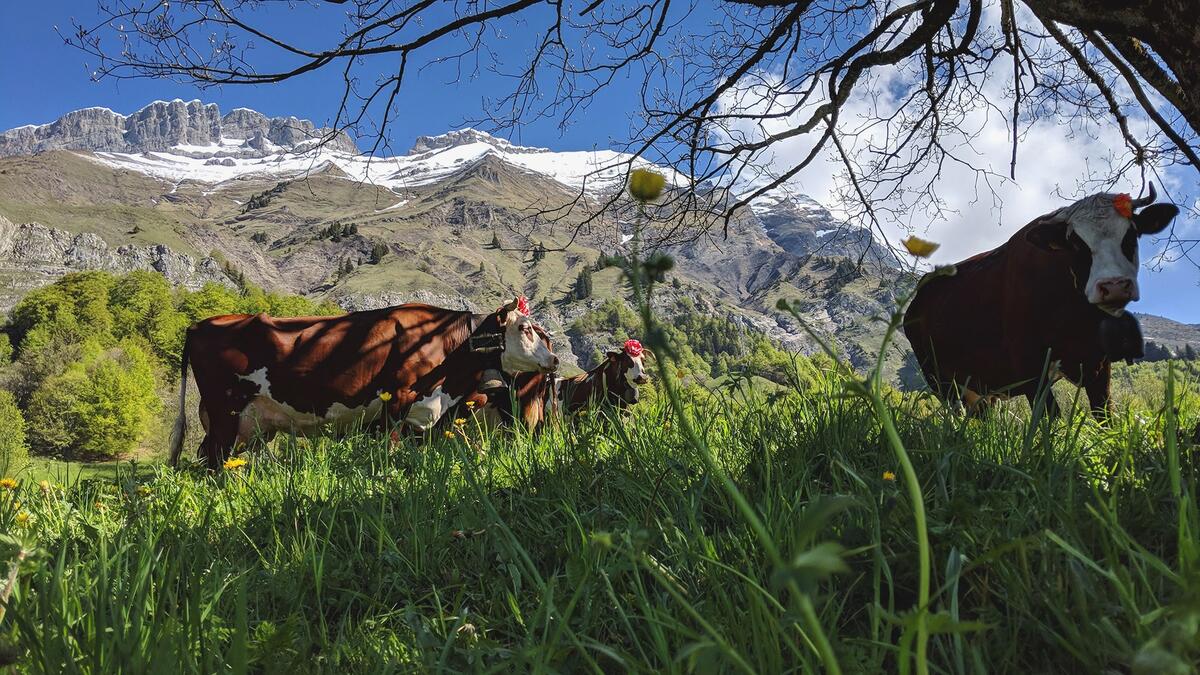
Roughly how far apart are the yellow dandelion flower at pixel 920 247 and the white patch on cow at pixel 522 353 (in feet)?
21.3

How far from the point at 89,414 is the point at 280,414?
45.3 metres

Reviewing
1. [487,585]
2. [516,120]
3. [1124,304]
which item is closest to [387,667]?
[487,585]

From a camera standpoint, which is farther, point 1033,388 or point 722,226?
point 722,226

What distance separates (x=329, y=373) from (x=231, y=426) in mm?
1153

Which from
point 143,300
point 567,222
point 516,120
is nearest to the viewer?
point 516,120

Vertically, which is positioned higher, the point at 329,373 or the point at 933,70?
the point at 933,70

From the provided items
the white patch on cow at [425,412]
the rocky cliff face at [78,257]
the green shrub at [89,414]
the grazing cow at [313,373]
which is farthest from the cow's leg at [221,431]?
the rocky cliff face at [78,257]

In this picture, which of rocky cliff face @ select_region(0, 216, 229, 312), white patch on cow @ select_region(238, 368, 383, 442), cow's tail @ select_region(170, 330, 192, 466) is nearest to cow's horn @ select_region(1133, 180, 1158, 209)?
white patch on cow @ select_region(238, 368, 383, 442)

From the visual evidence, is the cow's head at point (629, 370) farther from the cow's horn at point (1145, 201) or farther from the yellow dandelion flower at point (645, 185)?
the yellow dandelion flower at point (645, 185)

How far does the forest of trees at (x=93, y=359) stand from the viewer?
1636 inches

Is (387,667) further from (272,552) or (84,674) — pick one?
(272,552)

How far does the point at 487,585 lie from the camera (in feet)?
6.95

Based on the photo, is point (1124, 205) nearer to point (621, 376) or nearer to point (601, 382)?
point (601, 382)

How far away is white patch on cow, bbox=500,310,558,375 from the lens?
7.66 m
